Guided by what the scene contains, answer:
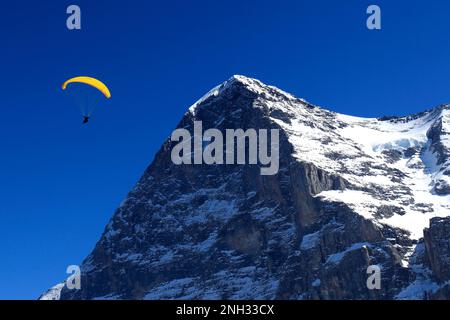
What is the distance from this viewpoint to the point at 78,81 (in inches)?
4173
